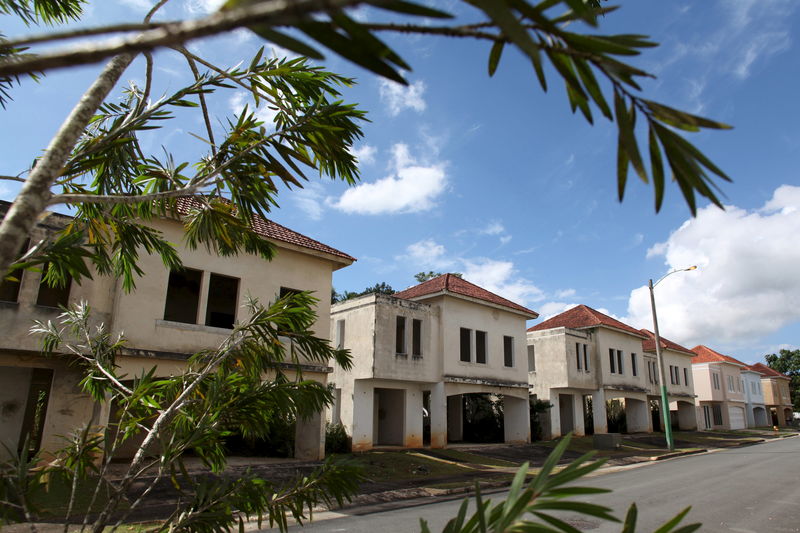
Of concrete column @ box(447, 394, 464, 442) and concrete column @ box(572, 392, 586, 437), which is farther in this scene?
concrete column @ box(572, 392, 586, 437)

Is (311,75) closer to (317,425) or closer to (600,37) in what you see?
(600,37)

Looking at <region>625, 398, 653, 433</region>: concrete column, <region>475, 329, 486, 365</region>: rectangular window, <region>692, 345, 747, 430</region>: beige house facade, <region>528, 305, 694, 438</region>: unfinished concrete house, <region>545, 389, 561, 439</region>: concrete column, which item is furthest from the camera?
<region>692, 345, 747, 430</region>: beige house facade

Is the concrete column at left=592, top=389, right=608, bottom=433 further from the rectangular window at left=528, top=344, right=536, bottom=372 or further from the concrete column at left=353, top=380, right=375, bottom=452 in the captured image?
the concrete column at left=353, top=380, right=375, bottom=452

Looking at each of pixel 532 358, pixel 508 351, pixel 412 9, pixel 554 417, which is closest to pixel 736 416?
pixel 532 358

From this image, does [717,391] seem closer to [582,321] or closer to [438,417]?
[582,321]

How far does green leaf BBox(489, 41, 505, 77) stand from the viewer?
134 centimetres

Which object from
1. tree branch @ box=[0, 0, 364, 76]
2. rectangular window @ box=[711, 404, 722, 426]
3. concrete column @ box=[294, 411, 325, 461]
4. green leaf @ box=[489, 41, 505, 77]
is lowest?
concrete column @ box=[294, 411, 325, 461]

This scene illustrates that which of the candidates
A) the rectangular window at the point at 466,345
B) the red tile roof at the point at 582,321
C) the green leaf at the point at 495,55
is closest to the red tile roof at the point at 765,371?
the red tile roof at the point at 582,321

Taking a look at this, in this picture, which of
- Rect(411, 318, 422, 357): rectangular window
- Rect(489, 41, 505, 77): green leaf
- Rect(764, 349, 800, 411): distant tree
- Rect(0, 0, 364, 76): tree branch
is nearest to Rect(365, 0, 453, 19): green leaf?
Rect(0, 0, 364, 76): tree branch

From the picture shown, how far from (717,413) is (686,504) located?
4854 centimetres

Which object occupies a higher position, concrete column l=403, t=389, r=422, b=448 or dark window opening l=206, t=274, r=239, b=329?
dark window opening l=206, t=274, r=239, b=329

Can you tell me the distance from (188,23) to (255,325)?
2862 mm

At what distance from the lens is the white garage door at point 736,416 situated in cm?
5053

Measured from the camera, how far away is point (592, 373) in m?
30.3
